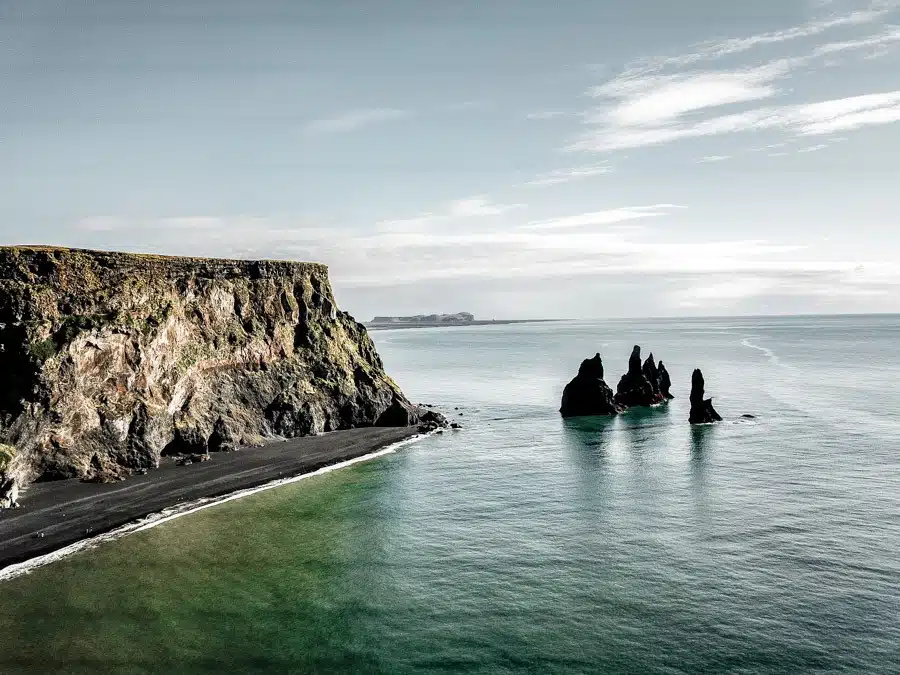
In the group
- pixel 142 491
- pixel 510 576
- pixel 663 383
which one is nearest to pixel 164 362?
pixel 142 491

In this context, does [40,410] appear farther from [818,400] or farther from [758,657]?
[818,400]

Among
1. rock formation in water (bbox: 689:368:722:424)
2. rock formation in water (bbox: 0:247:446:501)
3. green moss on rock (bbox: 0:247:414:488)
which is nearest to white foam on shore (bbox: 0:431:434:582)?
rock formation in water (bbox: 0:247:446:501)

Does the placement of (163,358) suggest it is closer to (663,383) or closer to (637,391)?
(637,391)

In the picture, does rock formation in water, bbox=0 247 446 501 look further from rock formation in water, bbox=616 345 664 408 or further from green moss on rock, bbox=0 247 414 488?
rock formation in water, bbox=616 345 664 408

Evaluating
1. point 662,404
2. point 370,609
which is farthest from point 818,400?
point 370,609

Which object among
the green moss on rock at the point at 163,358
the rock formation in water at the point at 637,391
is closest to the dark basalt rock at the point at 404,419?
the green moss on rock at the point at 163,358

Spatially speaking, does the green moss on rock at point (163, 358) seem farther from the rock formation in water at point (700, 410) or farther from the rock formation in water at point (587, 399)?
the rock formation in water at point (700, 410)
